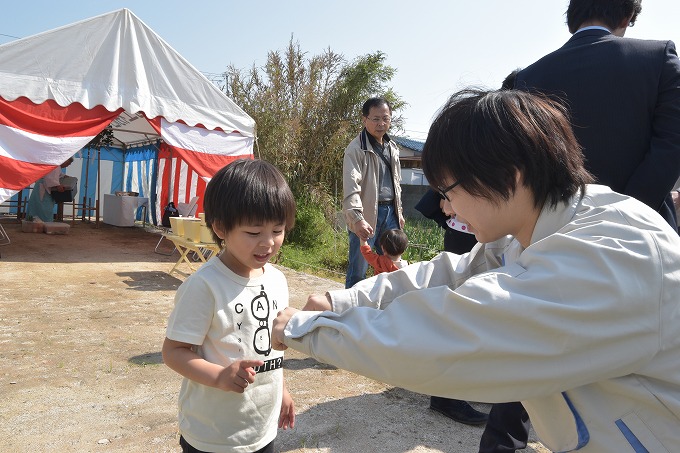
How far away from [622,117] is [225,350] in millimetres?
1662

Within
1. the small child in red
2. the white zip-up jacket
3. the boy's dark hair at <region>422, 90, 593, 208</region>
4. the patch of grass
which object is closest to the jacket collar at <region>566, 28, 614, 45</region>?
the boy's dark hair at <region>422, 90, 593, 208</region>

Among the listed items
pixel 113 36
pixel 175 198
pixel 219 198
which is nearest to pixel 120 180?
pixel 175 198

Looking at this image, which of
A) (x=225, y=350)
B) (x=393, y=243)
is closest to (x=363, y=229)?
(x=393, y=243)

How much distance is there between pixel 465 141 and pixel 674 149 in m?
1.30

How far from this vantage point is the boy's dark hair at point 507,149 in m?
1.05

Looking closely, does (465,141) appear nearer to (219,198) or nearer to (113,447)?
(219,198)

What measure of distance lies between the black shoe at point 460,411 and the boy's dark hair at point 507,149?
6.38 feet

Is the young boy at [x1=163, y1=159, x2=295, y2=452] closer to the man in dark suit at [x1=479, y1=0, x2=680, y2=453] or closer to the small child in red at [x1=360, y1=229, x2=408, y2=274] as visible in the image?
the man in dark suit at [x1=479, y1=0, x2=680, y2=453]

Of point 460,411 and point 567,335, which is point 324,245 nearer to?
point 460,411

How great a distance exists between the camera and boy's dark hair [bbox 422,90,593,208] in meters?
1.05

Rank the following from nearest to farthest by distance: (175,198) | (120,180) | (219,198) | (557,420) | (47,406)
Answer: (557,420) < (219,198) < (47,406) < (175,198) < (120,180)

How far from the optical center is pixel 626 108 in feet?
6.60

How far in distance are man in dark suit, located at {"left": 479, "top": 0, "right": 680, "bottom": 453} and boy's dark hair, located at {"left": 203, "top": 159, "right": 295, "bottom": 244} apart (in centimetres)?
114

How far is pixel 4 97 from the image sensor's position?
21.5 ft
